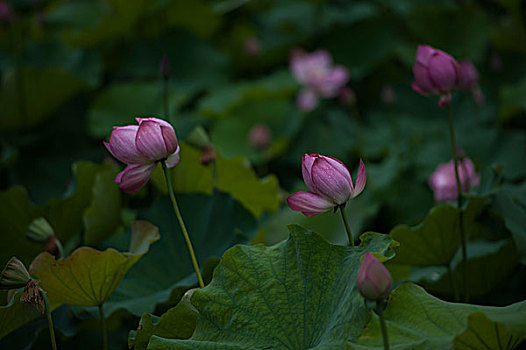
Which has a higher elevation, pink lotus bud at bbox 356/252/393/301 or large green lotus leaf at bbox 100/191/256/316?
pink lotus bud at bbox 356/252/393/301

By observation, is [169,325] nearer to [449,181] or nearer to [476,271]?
[476,271]

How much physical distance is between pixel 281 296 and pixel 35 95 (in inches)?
59.7

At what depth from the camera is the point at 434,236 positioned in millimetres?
984

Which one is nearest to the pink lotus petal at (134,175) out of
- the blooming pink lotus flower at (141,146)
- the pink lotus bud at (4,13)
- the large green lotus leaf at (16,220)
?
the blooming pink lotus flower at (141,146)

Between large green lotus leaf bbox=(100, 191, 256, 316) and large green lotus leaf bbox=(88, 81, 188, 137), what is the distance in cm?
116

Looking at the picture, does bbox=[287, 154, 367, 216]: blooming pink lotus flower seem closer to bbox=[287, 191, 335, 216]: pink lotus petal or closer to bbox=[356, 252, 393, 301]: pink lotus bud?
bbox=[287, 191, 335, 216]: pink lotus petal

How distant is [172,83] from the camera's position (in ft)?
8.54

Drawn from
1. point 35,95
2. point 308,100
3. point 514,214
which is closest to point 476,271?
point 514,214

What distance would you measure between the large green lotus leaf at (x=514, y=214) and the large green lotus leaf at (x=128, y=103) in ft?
4.81

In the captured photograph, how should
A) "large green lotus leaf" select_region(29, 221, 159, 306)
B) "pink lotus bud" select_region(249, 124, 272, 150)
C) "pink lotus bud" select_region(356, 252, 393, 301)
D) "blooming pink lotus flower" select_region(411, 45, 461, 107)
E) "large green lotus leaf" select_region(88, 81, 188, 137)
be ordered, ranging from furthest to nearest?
"large green lotus leaf" select_region(88, 81, 188, 137), "pink lotus bud" select_region(249, 124, 272, 150), "blooming pink lotus flower" select_region(411, 45, 461, 107), "large green lotus leaf" select_region(29, 221, 159, 306), "pink lotus bud" select_region(356, 252, 393, 301)

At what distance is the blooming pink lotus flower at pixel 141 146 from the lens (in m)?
0.75

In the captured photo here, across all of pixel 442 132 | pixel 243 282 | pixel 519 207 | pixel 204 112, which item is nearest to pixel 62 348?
pixel 243 282

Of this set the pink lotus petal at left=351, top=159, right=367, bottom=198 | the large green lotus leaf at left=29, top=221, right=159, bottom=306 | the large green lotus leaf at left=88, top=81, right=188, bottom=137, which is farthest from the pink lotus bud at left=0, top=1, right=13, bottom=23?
the pink lotus petal at left=351, top=159, right=367, bottom=198

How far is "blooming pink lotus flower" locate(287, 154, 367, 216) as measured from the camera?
710mm
